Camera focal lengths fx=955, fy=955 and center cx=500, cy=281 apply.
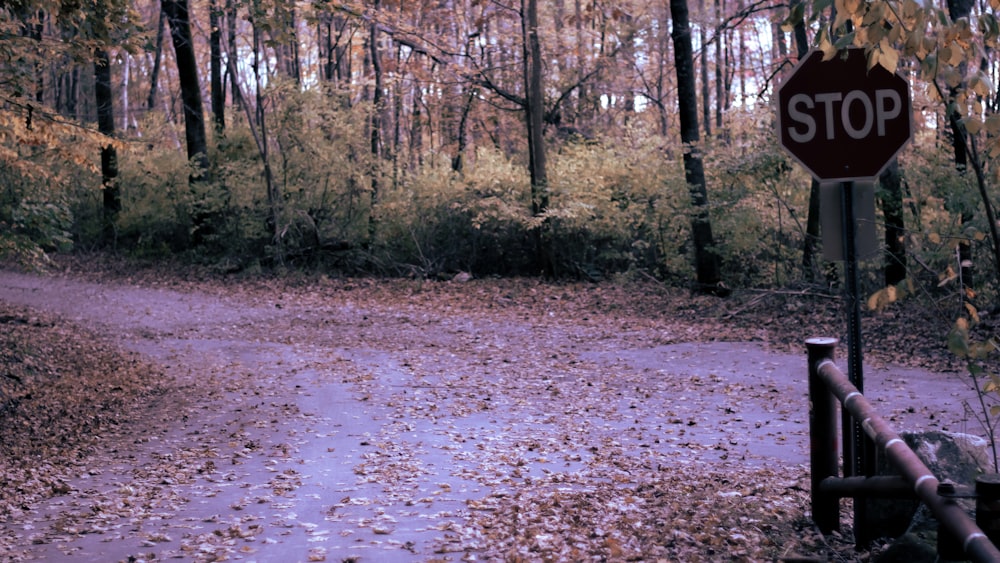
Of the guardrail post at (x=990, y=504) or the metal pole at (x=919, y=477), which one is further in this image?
the guardrail post at (x=990, y=504)

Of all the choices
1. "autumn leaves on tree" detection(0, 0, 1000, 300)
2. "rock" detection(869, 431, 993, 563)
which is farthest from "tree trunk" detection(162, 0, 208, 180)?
"rock" detection(869, 431, 993, 563)

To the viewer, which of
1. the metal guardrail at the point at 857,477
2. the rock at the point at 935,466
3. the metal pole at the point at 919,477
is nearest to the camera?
the metal pole at the point at 919,477

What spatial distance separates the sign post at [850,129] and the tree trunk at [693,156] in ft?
46.5

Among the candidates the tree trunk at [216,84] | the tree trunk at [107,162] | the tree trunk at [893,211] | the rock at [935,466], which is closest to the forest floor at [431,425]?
the rock at [935,466]

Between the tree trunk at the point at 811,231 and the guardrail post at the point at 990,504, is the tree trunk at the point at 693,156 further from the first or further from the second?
the guardrail post at the point at 990,504

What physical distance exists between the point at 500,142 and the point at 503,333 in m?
20.0

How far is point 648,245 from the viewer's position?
75.4 ft

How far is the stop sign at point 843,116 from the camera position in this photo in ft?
17.2

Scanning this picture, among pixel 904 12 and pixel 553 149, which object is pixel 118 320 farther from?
pixel 904 12

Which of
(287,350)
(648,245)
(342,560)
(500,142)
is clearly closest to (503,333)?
(287,350)

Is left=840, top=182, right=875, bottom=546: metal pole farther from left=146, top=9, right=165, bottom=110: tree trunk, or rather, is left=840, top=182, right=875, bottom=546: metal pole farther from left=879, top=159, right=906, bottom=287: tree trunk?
left=146, top=9, right=165, bottom=110: tree trunk

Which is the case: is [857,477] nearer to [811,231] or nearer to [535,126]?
[811,231]

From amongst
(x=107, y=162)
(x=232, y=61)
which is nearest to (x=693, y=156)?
(x=232, y=61)

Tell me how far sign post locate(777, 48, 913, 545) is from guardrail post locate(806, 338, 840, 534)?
0.10 metres
